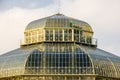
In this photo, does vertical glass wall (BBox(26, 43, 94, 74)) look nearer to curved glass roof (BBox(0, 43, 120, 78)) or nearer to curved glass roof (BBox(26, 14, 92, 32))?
curved glass roof (BBox(0, 43, 120, 78))

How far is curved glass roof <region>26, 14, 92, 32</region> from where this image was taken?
122062 mm

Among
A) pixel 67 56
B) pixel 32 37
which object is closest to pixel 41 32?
pixel 32 37

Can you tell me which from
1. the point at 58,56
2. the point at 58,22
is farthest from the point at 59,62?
the point at 58,22

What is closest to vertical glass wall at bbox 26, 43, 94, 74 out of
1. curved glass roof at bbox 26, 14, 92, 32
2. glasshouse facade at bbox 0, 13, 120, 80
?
glasshouse facade at bbox 0, 13, 120, 80

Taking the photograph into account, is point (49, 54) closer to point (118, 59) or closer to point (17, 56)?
point (17, 56)

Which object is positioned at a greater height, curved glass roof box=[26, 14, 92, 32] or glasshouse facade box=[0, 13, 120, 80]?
curved glass roof box=[26, 14, 92, 32]

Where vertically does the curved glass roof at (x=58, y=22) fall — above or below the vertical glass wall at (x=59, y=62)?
above

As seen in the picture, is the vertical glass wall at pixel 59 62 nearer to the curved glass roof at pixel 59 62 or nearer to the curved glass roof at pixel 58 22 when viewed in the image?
the curved glass roof at pixel 59 62

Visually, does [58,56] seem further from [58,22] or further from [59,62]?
[58,22]

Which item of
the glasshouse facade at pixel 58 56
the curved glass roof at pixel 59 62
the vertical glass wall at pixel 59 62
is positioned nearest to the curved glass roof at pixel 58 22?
the glasshouse facade at pixel 58 56

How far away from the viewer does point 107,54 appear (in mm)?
123812

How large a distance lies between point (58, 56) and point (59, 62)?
1.34 meters

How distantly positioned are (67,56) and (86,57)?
12.3 feet

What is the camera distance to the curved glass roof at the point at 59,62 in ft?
371
